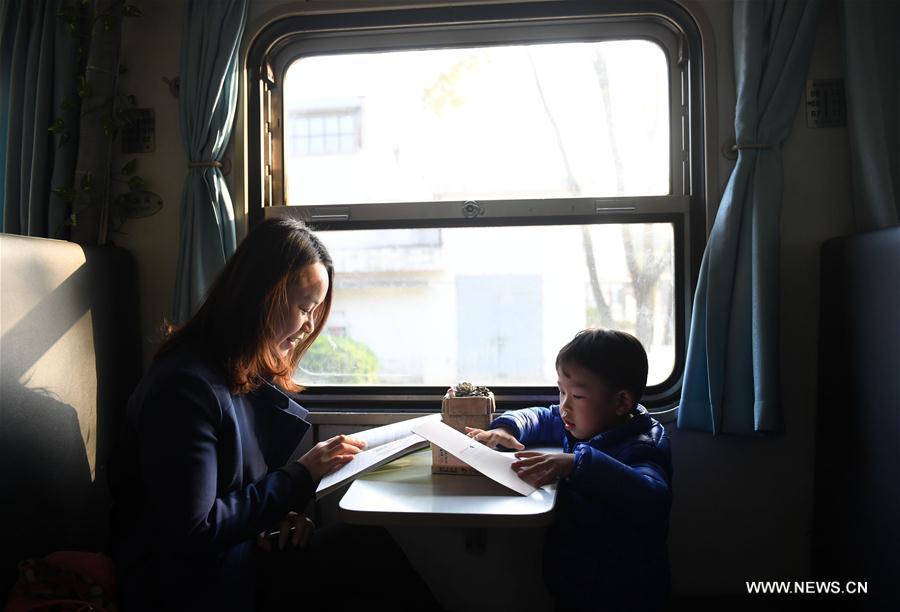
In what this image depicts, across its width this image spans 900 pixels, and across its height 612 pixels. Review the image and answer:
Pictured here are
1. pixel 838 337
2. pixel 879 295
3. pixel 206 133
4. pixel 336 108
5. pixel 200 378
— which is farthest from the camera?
pixel 336 108

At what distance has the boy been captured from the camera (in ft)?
5.24

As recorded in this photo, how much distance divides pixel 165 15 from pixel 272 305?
5.40 feet

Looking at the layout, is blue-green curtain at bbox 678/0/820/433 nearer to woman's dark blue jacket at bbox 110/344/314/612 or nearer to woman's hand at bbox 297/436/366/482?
woman's hand at bbox 297/436/366/482

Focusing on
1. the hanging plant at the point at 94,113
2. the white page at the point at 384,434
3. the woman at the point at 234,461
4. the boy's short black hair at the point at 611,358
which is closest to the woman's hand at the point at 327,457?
the woman at the point at 234,461

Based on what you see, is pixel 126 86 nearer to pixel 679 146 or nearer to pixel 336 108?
pixel 336 108

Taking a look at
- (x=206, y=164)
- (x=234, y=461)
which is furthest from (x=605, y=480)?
(x=206, y=164)

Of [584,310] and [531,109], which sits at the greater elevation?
[531,109]

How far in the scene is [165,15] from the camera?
266 centimetres

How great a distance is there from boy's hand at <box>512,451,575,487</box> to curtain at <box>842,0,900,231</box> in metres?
1.41

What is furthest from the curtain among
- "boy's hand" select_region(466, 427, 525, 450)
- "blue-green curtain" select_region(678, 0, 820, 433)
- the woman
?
the woman

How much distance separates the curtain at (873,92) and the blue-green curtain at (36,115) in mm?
2725

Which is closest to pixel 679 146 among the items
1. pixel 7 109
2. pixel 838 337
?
pixel 838 337

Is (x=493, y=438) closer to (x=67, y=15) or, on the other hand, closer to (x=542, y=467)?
(x=542, y=467)

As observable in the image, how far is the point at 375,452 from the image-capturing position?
1771 mm
